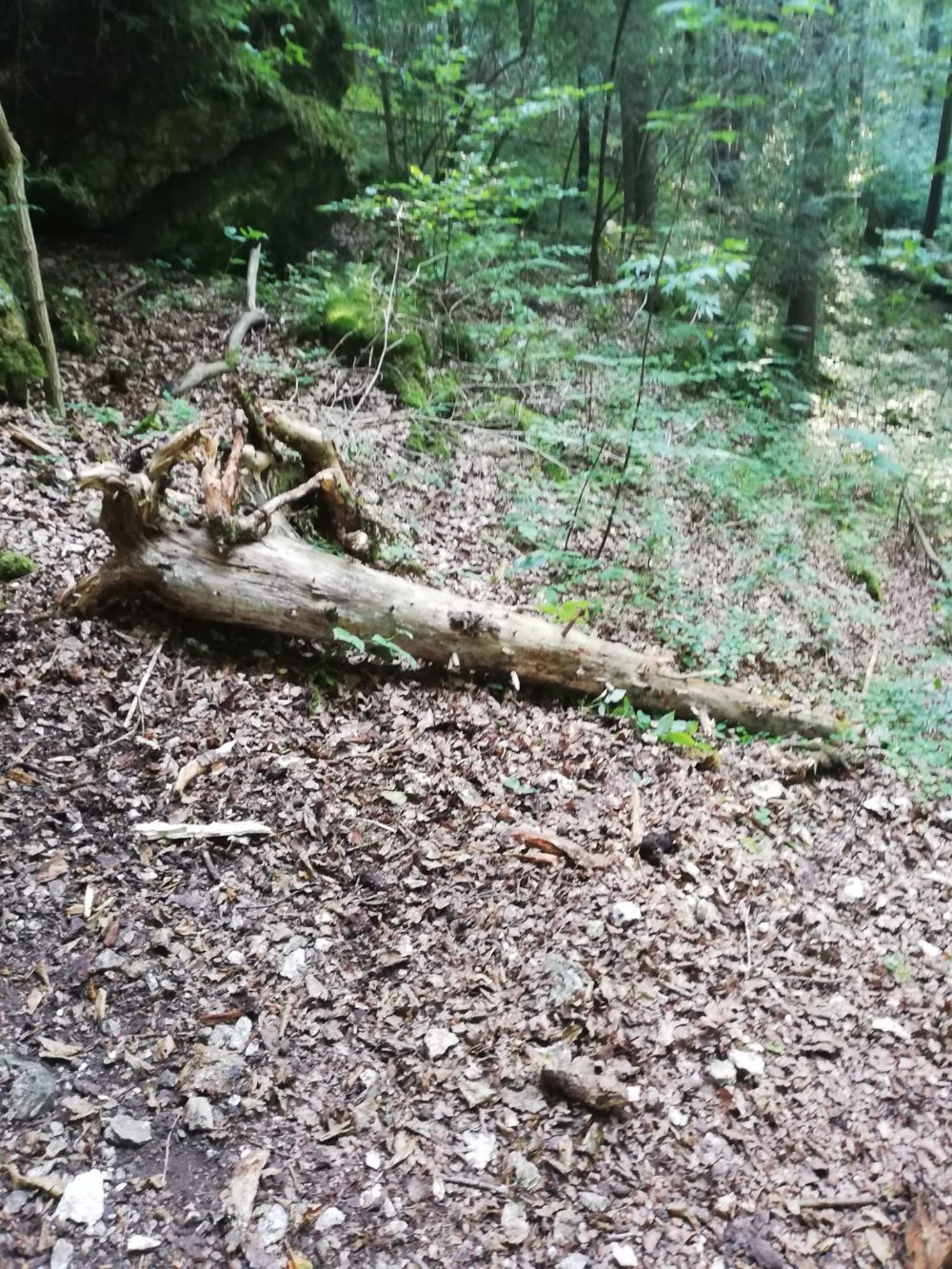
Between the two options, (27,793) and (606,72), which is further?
(606,72)

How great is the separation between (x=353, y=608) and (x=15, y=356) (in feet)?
12.0

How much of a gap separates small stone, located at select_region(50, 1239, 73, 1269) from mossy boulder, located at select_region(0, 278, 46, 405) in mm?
5725

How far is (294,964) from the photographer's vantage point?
10.8ft

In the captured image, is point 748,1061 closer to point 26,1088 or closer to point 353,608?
point 26,1088

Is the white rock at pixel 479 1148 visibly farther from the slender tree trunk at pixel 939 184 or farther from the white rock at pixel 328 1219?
the slender tree trunk at pixel 939 184

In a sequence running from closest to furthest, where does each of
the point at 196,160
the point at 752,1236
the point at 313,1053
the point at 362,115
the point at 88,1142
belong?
the point at 88,1142
the point at 752,1236
the point at 313,1053
the point at 196,160
the point at 362,115

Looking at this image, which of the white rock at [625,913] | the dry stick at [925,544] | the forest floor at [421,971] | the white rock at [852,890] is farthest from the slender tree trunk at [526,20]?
the white rock at [625,913]

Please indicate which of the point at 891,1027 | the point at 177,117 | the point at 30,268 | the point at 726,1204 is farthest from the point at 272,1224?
the point at 177,117

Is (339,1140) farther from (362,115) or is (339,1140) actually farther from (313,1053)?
(362,115)

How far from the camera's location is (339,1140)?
2.77 meters

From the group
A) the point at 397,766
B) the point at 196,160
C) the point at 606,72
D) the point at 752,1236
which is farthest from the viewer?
the point at 606,72

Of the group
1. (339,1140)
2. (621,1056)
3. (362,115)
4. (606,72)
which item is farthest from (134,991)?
(362,115)

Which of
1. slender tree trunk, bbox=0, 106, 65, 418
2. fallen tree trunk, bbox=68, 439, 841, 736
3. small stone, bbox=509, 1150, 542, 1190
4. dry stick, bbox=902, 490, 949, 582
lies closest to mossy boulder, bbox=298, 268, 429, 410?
slender tree trunk, bbox=0, 106, 65, 418

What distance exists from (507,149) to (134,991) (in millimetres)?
15375
